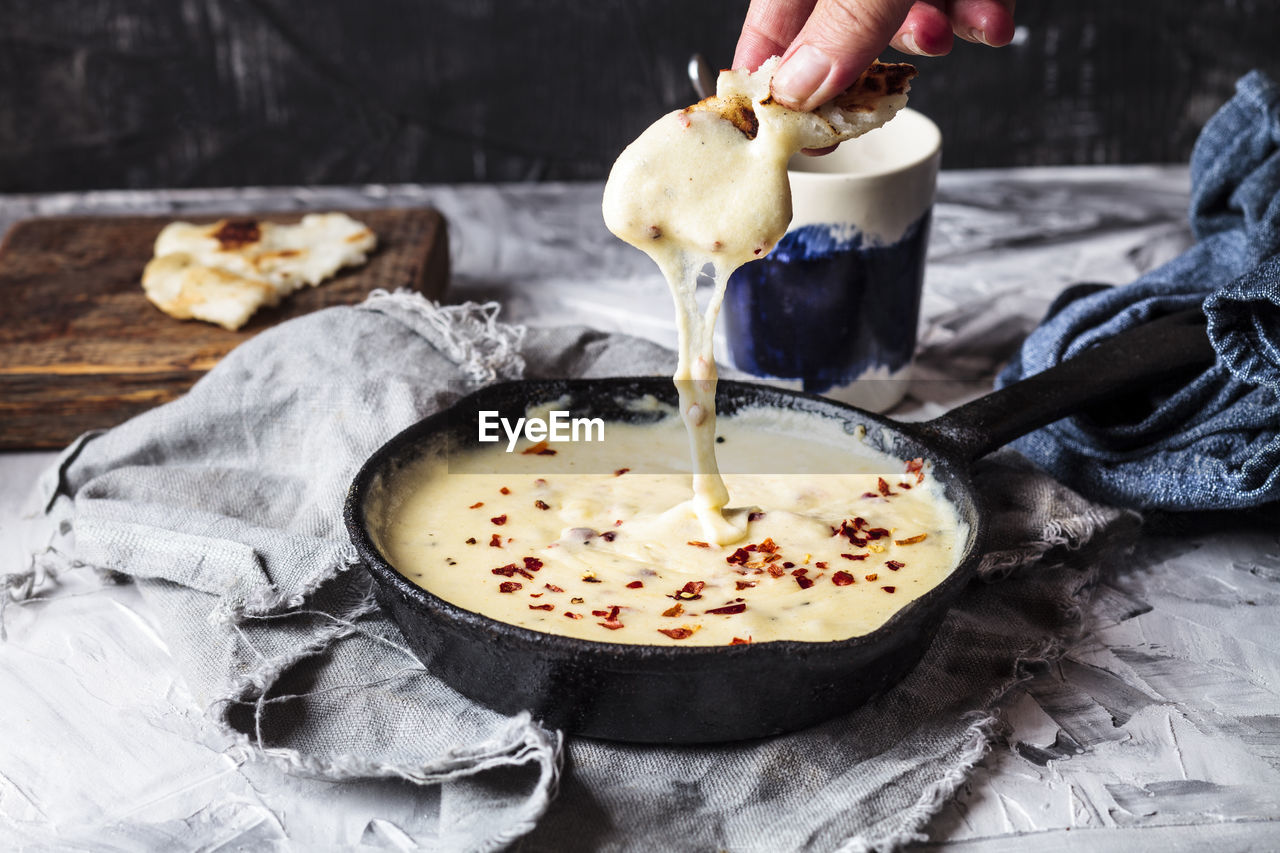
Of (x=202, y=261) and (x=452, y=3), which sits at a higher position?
(x=452, y=3)

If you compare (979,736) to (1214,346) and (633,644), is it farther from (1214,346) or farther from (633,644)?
(1214,346)

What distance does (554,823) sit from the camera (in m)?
1.29

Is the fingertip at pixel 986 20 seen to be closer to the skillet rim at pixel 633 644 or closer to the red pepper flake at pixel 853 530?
the skillet rim at pixel 633 644

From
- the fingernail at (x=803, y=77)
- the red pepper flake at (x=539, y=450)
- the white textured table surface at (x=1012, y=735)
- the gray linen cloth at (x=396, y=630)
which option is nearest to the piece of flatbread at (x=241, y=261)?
the gray linen cloth at (x=396, y=630)

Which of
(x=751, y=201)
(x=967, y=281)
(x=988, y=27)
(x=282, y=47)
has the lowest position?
(x=967, y=281)

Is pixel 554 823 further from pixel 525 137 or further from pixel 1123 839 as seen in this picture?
pixel 525 137

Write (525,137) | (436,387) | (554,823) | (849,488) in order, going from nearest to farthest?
1. (554,823)
2. (849,488)
3. (436,387)
4. (525,137)

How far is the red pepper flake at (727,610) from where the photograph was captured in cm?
139

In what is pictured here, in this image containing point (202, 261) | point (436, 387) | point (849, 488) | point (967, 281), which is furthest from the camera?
point (967, 281)

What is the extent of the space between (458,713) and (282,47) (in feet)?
7.12

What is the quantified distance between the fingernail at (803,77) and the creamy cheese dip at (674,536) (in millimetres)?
422

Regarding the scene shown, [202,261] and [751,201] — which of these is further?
[202,261]

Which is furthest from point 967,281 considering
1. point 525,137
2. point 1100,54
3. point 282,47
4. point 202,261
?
point 282,47

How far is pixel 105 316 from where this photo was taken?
223 centimetres
